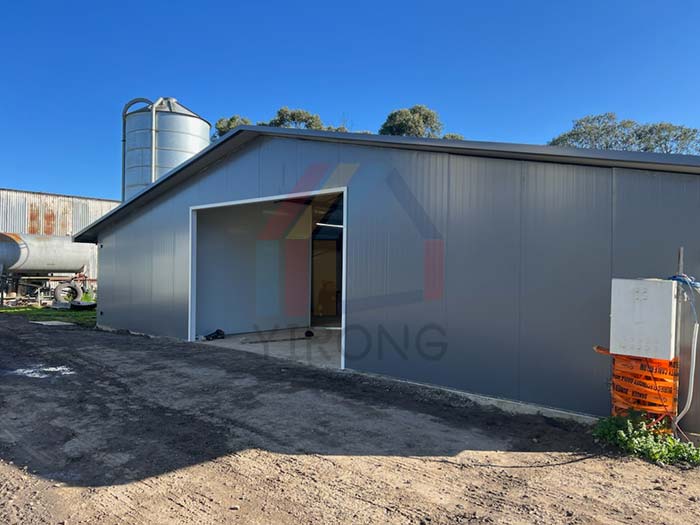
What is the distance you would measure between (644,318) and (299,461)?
3089mm

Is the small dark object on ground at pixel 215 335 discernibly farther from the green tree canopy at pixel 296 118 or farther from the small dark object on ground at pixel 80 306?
the green tree canopy at pixel 296 118

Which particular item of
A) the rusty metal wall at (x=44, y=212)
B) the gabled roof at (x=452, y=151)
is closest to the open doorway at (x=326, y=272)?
the gabled roof at (x=452, y=151)

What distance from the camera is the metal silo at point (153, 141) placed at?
44.2 ft

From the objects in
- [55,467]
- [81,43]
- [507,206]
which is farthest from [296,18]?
[55,467]

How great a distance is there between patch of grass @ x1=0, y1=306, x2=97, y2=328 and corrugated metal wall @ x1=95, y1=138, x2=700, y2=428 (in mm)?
9034

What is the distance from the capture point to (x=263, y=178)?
8.18 m

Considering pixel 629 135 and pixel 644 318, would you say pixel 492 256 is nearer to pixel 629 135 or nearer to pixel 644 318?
pixel 644 318

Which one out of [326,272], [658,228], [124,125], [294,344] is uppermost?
[124,125]

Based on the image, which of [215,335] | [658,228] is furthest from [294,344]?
[658,228]

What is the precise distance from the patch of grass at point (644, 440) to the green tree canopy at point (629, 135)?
2533cm

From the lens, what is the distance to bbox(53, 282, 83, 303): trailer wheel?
17844 millimetres

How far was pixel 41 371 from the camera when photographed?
664 cm

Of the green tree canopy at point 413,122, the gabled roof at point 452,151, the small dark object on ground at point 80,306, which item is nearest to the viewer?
the gabled roof at point 452,151

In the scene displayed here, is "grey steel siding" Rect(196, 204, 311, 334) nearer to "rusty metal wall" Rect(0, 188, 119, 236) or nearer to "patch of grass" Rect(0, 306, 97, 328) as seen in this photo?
"patch of grass" Rect(0, 306, 97, 328)
